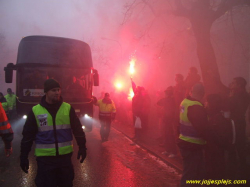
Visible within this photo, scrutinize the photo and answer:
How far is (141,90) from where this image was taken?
9102 millimetres

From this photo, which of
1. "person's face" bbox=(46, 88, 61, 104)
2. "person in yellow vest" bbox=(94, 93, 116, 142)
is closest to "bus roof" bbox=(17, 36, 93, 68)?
"person in yellow vest" bbox=(94, 93, 116, 142)

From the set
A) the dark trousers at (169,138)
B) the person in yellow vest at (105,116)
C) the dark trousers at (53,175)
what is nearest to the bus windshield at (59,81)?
the person in yellow vest at (105,116)

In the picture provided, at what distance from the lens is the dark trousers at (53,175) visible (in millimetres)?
2650

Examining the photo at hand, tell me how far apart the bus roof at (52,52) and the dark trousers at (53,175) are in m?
5.31

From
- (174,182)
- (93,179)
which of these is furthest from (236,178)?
(93,179)

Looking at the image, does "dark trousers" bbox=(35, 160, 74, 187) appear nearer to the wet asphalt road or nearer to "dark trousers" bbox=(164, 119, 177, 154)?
the wet asphalt road

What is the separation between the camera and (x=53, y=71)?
7383 mm

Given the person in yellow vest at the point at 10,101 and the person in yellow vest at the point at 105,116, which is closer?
the person in yellow vest at the point at 105,116

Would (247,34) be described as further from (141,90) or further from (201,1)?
(141,90)

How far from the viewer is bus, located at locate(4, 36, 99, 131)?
23.6 ft

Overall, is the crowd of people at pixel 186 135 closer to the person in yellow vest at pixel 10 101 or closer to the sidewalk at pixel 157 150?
the sidewalk at pixel 157 150

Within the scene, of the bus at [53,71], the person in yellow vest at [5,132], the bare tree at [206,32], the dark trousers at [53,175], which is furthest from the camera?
the bare tree at [206,32]

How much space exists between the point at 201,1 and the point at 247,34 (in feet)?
30.7

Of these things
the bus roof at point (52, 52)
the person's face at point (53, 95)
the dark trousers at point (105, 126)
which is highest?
the bus roof at point (52, 52)
